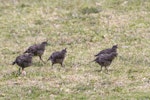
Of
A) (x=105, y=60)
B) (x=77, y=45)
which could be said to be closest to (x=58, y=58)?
(x=105, y=60)

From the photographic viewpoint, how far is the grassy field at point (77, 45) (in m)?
14.0

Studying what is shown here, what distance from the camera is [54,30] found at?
908 inches

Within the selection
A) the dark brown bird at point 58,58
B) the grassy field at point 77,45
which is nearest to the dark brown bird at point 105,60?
the grassy field at point 77,45

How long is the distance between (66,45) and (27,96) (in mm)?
7456

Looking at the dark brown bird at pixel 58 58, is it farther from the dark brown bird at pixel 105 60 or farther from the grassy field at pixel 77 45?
the dark brown bird at pixel 105 60

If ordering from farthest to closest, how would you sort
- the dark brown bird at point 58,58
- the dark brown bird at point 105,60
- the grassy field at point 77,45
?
the dark brown bird at point 58,58 < the dark brown bird at point 105,60 < the grassy field at point 77,45

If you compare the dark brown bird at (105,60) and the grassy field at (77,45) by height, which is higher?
the dark brown bird at (105,60)

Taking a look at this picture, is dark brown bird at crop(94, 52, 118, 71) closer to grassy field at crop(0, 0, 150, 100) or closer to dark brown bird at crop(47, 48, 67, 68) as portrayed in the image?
grassy field at crop(0, 0, 150, 100)

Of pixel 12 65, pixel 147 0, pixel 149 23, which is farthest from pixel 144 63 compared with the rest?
pixel 147 0

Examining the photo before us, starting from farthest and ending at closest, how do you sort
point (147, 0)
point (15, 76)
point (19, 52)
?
point (147, 0) < point (19, 52) < point (15, 76)

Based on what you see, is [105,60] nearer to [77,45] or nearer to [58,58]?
[58,58]

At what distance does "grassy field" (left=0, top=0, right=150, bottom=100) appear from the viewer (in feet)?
45.9

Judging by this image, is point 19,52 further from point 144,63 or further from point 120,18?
point 120,18

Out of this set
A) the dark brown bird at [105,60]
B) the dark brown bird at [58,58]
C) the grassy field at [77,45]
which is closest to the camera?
the grassy field at [77,45]
